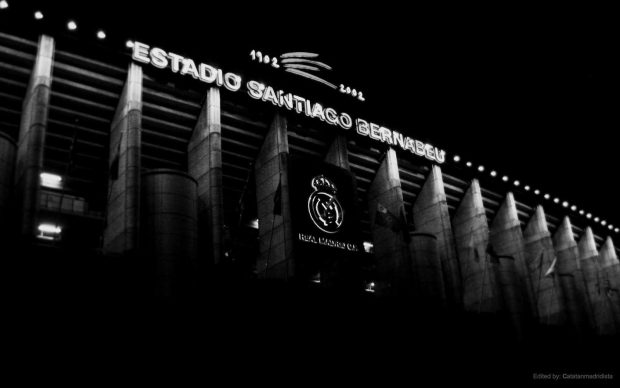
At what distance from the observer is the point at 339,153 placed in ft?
146

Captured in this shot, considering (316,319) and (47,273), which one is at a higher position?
(47,273)

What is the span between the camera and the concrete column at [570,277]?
53.6 m

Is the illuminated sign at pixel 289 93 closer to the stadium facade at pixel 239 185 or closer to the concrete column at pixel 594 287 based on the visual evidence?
the stadium facade at pixel 239 185

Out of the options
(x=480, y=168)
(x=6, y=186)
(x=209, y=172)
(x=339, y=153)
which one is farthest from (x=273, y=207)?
(x=480, y=168)

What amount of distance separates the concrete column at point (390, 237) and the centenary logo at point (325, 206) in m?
2.88

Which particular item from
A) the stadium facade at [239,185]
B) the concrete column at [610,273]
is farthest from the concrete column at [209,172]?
the concrete column at [610,273]

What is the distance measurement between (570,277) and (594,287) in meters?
7.41

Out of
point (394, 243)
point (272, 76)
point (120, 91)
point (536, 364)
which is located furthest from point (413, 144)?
point (120, 91)

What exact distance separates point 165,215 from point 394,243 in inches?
769

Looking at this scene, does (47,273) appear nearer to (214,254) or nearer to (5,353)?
(5,353)

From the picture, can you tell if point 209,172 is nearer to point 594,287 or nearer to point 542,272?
point 542,272

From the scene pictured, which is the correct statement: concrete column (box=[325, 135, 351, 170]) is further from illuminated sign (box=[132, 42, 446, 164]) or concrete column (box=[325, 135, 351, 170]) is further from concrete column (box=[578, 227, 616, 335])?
concrete column (box=[578, 227, 616, 335])

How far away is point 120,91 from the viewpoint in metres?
36.8

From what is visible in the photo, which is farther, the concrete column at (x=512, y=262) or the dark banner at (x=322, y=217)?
the concrete column at (x=512, y=262)
